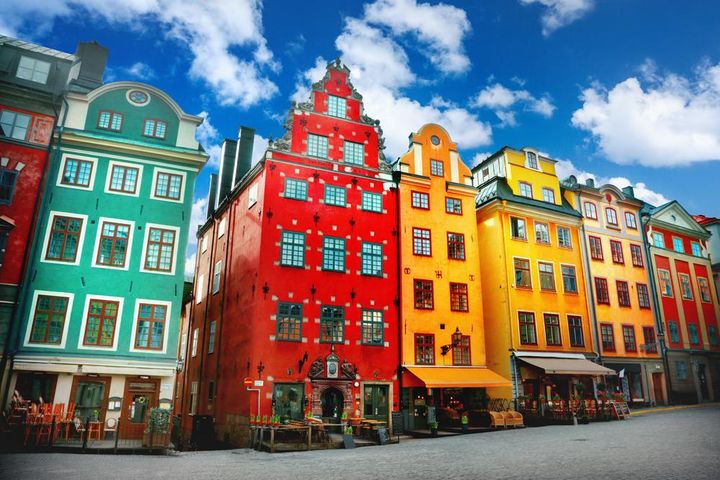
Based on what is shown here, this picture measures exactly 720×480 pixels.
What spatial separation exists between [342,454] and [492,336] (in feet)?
53.5

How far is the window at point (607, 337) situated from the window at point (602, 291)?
165 centimetres

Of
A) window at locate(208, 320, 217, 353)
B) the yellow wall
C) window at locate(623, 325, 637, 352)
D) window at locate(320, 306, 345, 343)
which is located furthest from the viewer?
window at locate(623, 325, 637, 352)

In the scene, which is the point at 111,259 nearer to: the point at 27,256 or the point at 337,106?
the point at 27,256

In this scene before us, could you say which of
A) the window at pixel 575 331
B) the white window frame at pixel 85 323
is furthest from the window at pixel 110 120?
the window at pixel 575 331

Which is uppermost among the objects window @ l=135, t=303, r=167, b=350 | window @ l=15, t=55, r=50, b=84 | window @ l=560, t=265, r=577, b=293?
window @ l=15, t=55, r=50, b=84

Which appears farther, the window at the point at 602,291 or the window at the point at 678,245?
the window at the point at 678,245

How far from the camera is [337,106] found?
3017 centimetres

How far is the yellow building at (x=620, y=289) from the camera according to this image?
34969mm

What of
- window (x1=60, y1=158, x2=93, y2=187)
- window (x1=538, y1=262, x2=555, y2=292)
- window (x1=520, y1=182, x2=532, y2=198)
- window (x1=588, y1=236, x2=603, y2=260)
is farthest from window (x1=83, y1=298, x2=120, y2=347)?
window (x1=588, y1=236, x2=603, y2=260)

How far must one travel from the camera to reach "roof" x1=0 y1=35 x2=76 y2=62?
25.1 meters

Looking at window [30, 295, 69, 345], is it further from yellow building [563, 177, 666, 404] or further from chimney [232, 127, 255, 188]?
yellow building [563, 177, 666, 404]

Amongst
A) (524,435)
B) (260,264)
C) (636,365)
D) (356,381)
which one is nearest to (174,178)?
(260,264)

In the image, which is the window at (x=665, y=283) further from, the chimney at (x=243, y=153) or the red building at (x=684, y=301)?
the chimney at (x=243, y=153)

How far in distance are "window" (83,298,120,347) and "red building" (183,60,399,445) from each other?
20.4 ft
